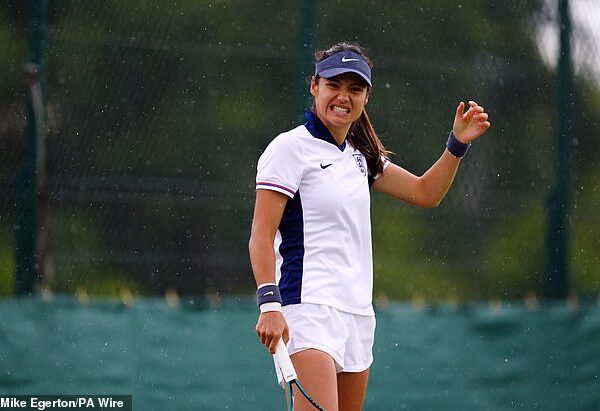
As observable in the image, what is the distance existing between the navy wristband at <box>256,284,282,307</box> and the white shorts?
0.12 meters

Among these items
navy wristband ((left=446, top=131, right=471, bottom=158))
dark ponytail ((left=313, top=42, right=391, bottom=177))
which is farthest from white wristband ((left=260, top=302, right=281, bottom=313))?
navy wristband ((left=446, top=131, right=471, bottom=158))

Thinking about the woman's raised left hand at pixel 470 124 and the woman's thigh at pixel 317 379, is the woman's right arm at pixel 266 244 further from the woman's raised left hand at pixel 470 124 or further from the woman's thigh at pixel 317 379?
the woman's raised left hand at pixel 470 124

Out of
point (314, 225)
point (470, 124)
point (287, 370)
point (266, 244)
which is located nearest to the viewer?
point (287, 370)

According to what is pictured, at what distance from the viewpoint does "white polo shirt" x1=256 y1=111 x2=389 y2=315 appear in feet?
11.3

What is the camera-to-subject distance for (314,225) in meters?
3.47

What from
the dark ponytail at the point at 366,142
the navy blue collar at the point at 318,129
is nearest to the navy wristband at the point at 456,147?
the dark ponytail at the point at 366,142

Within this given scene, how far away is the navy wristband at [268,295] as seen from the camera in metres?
3.33

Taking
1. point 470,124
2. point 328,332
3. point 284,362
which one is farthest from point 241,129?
point 284,362

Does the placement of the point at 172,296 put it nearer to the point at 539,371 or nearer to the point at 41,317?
the point at 41,317

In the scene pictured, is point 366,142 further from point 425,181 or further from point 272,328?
point 272,328

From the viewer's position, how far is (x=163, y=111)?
5594 millimetres

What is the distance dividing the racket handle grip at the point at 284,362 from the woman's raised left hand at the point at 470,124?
1.06m

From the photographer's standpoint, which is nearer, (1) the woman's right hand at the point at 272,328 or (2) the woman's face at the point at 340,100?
(1) the woman's right hand at the point at 272,328

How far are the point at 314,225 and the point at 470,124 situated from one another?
768 millimetres
